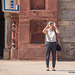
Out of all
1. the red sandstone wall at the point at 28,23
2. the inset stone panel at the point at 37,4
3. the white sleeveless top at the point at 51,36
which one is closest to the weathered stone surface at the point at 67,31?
the red sandstone wall at the point at 28,23

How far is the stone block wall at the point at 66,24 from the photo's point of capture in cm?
1264

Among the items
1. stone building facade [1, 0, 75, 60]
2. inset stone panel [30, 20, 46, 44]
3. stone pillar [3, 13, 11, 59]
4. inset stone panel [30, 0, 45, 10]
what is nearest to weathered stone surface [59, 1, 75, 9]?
stone building facade [1, 0, 75, 60]

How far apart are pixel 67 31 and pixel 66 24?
327mm

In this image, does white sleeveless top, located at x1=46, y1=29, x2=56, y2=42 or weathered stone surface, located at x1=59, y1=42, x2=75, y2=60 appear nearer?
white sleeveless top, located at x1=46, y1=29, x2=56, y2=42

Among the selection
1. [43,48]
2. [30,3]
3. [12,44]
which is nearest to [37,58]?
[43,48]

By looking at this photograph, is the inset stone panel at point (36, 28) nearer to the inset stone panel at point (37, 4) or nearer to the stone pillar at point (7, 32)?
the inset stone panel at point (37, 4)

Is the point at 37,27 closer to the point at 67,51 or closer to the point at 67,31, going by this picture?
the point at 67,31

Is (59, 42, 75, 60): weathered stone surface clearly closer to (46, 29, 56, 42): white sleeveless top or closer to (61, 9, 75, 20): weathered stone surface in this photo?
(61, 9, 75, 20): weathered stone surface

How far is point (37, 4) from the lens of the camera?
12547 mm

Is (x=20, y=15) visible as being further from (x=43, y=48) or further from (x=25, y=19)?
(x=43, y=48)

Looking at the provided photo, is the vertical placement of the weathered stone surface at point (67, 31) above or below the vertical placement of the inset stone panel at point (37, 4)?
below

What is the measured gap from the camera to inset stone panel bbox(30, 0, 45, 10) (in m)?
12.5

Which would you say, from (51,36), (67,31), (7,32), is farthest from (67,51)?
(51,36)

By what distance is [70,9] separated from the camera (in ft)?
41.7
